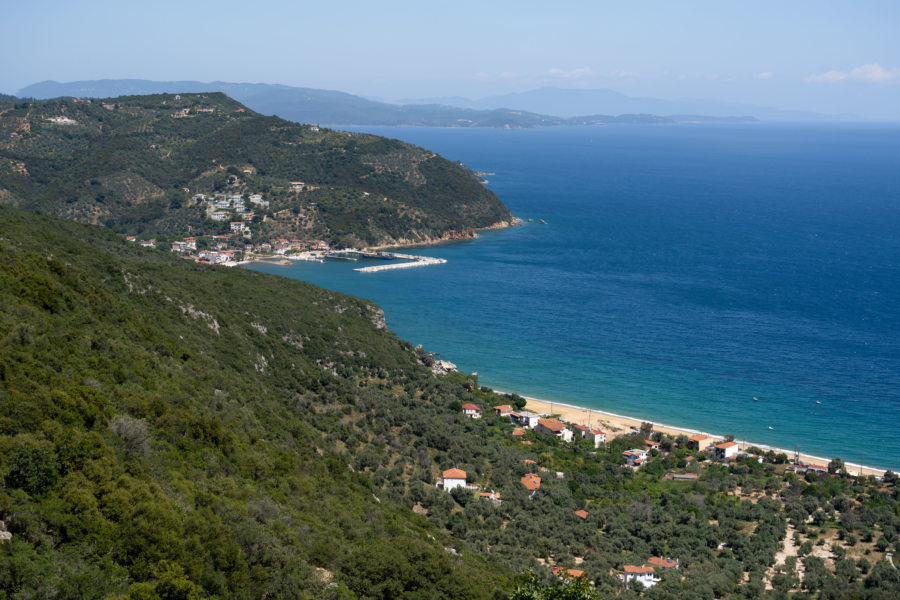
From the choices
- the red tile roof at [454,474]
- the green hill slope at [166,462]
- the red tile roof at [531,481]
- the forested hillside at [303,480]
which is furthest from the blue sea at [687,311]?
the green hill slope at [166,462]

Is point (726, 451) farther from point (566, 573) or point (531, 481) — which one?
point (566, 573)

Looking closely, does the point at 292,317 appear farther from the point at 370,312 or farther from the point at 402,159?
the point at 402,159

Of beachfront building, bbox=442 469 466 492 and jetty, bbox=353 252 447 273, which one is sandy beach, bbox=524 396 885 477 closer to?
beachfront building, bbox=442 469 466 492

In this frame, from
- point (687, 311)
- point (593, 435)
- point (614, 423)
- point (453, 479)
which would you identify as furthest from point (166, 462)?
point (687, 311)

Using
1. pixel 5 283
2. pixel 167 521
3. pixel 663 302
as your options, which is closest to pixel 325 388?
pixel 5 283

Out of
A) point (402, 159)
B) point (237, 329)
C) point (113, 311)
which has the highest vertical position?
point (402, 159)

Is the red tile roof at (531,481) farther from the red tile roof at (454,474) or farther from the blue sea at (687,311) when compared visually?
the blue sea at (687,311)
